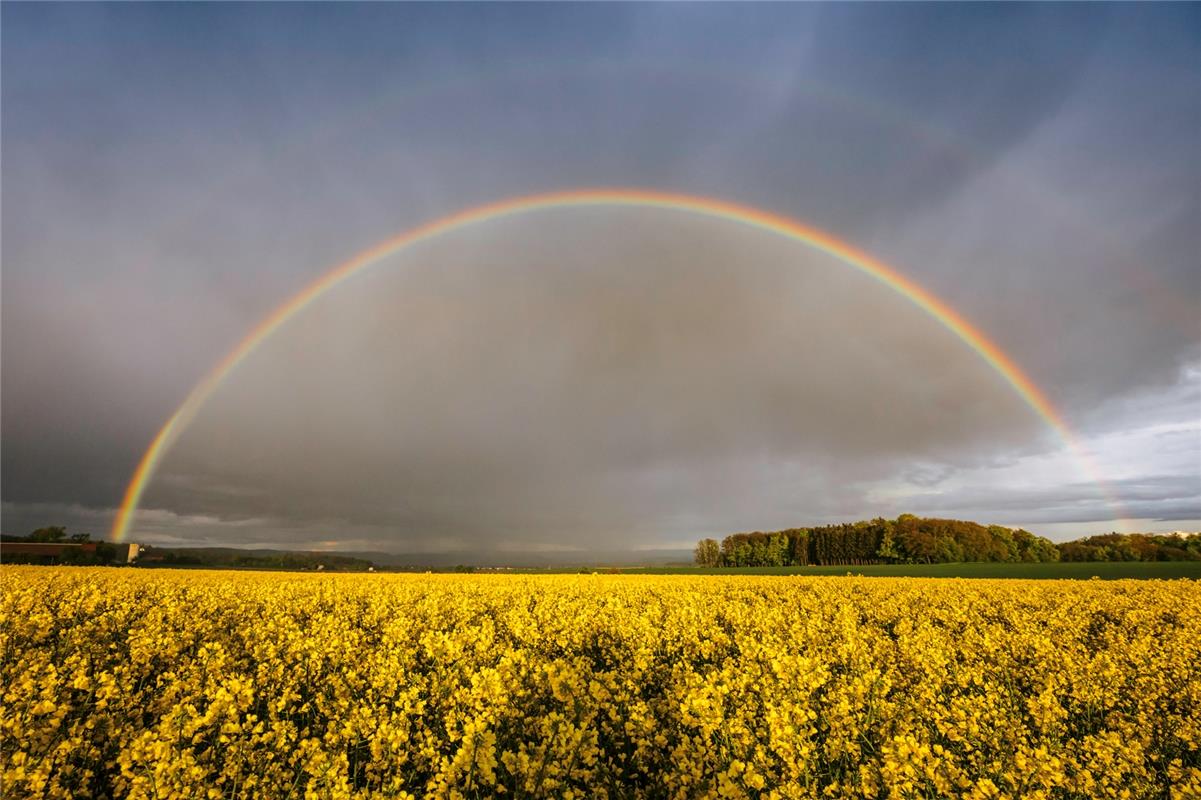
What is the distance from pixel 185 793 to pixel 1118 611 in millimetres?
26062

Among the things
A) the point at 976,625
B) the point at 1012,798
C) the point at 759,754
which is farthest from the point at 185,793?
the point at 976,625

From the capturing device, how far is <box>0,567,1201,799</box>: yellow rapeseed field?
5000 mm

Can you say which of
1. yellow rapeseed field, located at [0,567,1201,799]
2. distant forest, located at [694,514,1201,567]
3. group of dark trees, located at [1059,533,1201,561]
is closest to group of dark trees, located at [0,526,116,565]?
yellow rapeseed field, located at [0,567,1201,799]

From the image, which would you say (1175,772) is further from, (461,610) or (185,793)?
(461,610)

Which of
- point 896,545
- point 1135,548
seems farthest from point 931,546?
point 1135,548

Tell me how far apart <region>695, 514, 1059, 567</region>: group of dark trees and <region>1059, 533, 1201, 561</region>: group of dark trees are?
6.93 meters

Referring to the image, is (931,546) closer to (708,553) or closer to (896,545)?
(896,545)

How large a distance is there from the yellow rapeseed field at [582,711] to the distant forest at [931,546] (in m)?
124

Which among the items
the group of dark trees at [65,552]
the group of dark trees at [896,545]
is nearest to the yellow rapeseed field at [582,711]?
the group of dark trees at [65,552]

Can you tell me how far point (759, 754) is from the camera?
481 centimetres

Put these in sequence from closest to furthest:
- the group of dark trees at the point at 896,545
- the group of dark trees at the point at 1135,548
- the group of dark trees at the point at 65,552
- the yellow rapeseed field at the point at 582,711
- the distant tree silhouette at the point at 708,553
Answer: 1. the yellow rapeseed field at the point at 582,711
2. the group of dark trees at the point at 65,552
3. the group of dark trees at the point at 1135,548
4. the group of dark trees at the point at 896,545
5. the distant tree silhouette at the point at 708,553

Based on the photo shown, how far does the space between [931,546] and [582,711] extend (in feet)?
452

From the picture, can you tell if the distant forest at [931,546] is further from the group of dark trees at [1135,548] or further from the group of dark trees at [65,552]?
the group of dark trees at [65,552]

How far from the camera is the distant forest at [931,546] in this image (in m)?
110
